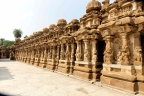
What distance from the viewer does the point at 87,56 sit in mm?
8445

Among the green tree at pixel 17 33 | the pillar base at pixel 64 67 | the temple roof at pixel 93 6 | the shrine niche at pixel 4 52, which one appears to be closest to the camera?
the temple roof at pixel 93 6

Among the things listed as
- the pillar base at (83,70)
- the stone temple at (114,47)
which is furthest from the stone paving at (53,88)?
the stone temple at (114,47)

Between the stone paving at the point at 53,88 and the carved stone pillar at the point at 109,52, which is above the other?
the carved stone pillar at the point at 109,52

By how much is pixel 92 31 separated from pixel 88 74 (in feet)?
9.24

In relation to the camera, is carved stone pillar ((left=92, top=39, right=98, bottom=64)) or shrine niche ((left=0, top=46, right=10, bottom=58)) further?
shrine niche ((left=0, top=46, right=10, bottom=58))

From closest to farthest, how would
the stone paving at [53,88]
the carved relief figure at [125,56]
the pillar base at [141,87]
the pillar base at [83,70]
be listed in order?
the pillar base at [141,87]
the stone paving at [53,88]
the carved relief figure at [125,56]
the pillar base at [83,70]

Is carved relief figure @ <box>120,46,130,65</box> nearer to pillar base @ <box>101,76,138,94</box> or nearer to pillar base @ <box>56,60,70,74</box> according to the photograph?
pillar base @ <box>101,76,138,94</box>

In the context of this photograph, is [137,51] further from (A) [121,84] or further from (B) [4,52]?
(B) [4,52]

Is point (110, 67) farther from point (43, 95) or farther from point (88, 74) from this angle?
point (43, 95)

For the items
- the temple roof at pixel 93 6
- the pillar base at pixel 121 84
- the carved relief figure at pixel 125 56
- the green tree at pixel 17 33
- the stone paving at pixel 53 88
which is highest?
the green tree at pixel 17 33

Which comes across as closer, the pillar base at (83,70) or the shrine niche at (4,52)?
the pillar base at (83,70)

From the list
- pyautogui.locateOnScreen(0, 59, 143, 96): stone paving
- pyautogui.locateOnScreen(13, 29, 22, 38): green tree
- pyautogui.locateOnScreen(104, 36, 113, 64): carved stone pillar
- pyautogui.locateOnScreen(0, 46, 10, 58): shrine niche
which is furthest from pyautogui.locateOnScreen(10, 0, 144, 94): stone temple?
pyautogui.locateOnScreen(13, 29, 22, 38): green tree

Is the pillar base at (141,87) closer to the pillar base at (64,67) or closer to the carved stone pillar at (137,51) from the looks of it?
the carved stone pillar at (137,51)

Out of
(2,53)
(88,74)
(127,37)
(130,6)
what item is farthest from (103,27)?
(2,53)
